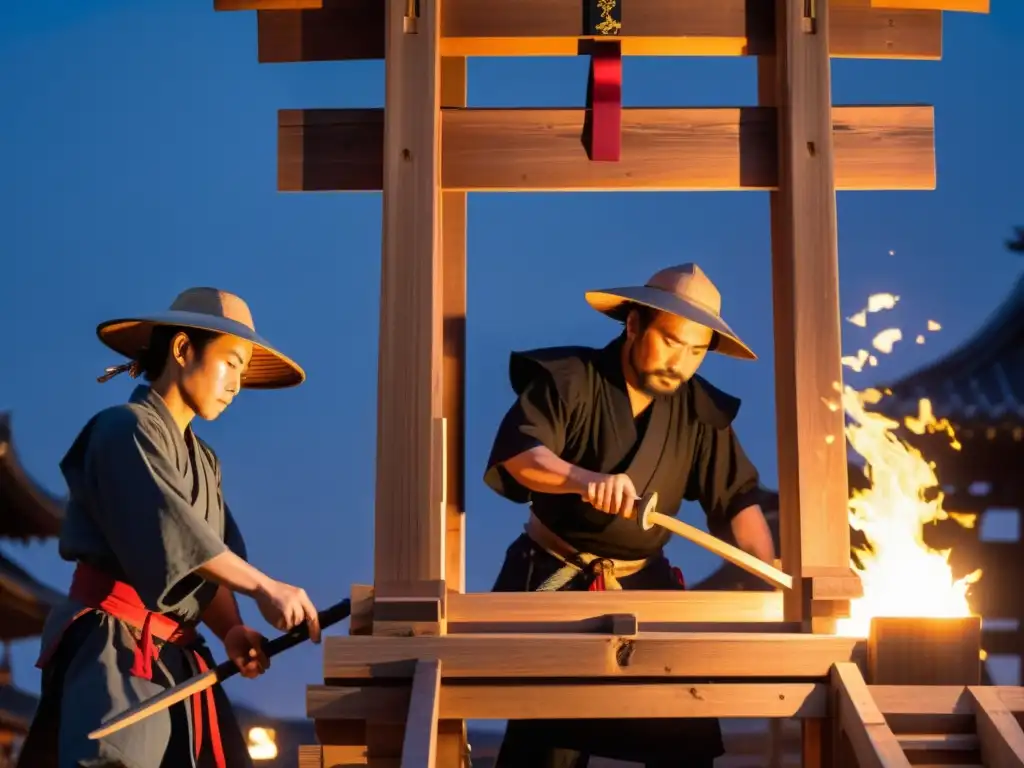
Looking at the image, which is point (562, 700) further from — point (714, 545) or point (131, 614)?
point (131, 614)

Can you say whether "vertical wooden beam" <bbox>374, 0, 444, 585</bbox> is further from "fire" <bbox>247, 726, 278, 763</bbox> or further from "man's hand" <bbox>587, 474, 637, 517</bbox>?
"fire" <bbox>247, 726, 278, 763</bbox>

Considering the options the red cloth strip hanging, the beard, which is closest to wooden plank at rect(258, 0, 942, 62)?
the red cloth strip hanging

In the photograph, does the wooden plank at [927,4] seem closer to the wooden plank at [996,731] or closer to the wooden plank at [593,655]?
the wooden plank at [593,655]

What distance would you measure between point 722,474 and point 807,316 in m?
0.86

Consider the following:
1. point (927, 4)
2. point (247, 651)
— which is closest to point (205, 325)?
point (247, 651)

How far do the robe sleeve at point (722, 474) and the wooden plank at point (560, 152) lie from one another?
2.83 feet

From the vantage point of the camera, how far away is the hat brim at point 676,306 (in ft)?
13.6

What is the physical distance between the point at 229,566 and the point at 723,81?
682 inches

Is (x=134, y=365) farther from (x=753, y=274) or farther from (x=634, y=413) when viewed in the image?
(x=753, y=274)

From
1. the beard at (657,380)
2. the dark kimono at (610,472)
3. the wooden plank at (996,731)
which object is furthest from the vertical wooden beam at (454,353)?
the wooden plank at (996,731)

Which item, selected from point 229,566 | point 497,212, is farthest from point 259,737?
point 497,212

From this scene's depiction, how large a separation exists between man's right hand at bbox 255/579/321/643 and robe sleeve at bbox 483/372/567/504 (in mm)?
967

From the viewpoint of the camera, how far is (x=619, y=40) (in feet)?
13.8

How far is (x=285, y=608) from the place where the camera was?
3453 millimetres
